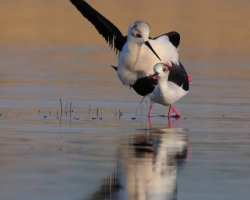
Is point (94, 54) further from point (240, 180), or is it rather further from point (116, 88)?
point (240, 180)

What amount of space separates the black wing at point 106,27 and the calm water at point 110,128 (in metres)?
0.87

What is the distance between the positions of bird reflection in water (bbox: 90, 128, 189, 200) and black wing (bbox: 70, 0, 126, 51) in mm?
2990

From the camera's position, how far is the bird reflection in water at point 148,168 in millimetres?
7656

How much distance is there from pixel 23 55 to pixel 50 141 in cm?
1112

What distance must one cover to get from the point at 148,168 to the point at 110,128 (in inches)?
109

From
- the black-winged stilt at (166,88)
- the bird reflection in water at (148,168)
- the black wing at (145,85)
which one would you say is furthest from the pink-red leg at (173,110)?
the bird reflection in water at (148,168)

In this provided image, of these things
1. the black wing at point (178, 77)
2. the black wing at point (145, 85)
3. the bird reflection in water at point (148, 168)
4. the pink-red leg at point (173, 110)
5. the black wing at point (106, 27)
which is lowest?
the bird reflection in water at point (148, 168)

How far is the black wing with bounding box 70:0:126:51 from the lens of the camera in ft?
45.5

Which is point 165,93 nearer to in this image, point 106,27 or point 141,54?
point 141,54

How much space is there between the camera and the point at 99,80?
55.9 ft

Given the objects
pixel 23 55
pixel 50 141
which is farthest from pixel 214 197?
pixel 23 55

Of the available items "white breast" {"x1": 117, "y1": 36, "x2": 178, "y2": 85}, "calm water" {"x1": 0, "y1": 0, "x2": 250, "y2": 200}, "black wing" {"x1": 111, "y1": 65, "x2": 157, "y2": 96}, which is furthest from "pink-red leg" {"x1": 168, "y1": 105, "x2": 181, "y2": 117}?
"white breast" {"x1": 117, "y1": 36, "x2": 178, "y2": 85}

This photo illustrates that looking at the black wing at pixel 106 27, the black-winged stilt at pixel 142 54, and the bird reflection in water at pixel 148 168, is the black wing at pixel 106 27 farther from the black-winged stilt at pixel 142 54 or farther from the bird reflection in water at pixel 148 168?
the bird reflection in water at pixel 148 168

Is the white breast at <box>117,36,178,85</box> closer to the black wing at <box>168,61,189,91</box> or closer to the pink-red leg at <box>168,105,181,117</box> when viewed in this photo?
the black wing at <box>168,61,189,91</box>
